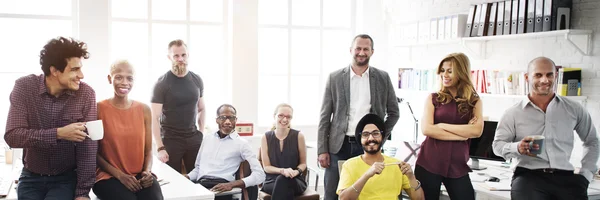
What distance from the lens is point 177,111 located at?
16.0ft

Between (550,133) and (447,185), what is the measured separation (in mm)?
663

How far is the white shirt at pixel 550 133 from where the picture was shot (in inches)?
143

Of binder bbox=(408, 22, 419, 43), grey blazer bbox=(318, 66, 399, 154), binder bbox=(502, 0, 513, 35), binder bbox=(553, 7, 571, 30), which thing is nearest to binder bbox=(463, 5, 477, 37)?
binder bbox=(502, 0, 513, 35)

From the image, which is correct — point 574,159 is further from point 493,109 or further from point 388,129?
point 388,129

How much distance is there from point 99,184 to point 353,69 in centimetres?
183

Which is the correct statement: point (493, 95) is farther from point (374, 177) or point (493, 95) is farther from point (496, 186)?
point (374, 177)

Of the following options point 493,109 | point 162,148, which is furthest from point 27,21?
point 493,109

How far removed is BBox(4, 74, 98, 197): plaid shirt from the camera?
3053 millimetres

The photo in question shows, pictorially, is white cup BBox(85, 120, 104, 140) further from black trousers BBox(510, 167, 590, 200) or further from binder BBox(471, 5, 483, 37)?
binder BBox(471, 5, 483, 37)

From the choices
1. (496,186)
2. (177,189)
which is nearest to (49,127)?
(177,189)

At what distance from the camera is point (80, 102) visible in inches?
127

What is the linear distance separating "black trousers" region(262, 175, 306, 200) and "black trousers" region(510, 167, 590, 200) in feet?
5.85

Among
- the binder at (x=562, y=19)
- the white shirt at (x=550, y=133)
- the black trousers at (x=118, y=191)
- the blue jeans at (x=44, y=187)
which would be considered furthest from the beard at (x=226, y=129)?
the binder at (x=562, y=19)

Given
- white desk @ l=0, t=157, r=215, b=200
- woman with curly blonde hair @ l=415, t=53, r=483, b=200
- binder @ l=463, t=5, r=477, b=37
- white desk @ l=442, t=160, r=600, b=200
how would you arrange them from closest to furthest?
white desk @ l=0, t=157, r=215, b=200, woman with curly blonde hair @ l=415, t=53, r=483, b=200, white desk @ l=442, t=160, r=600, b=200, binder @ l=463, t=5, r=477, b=37
